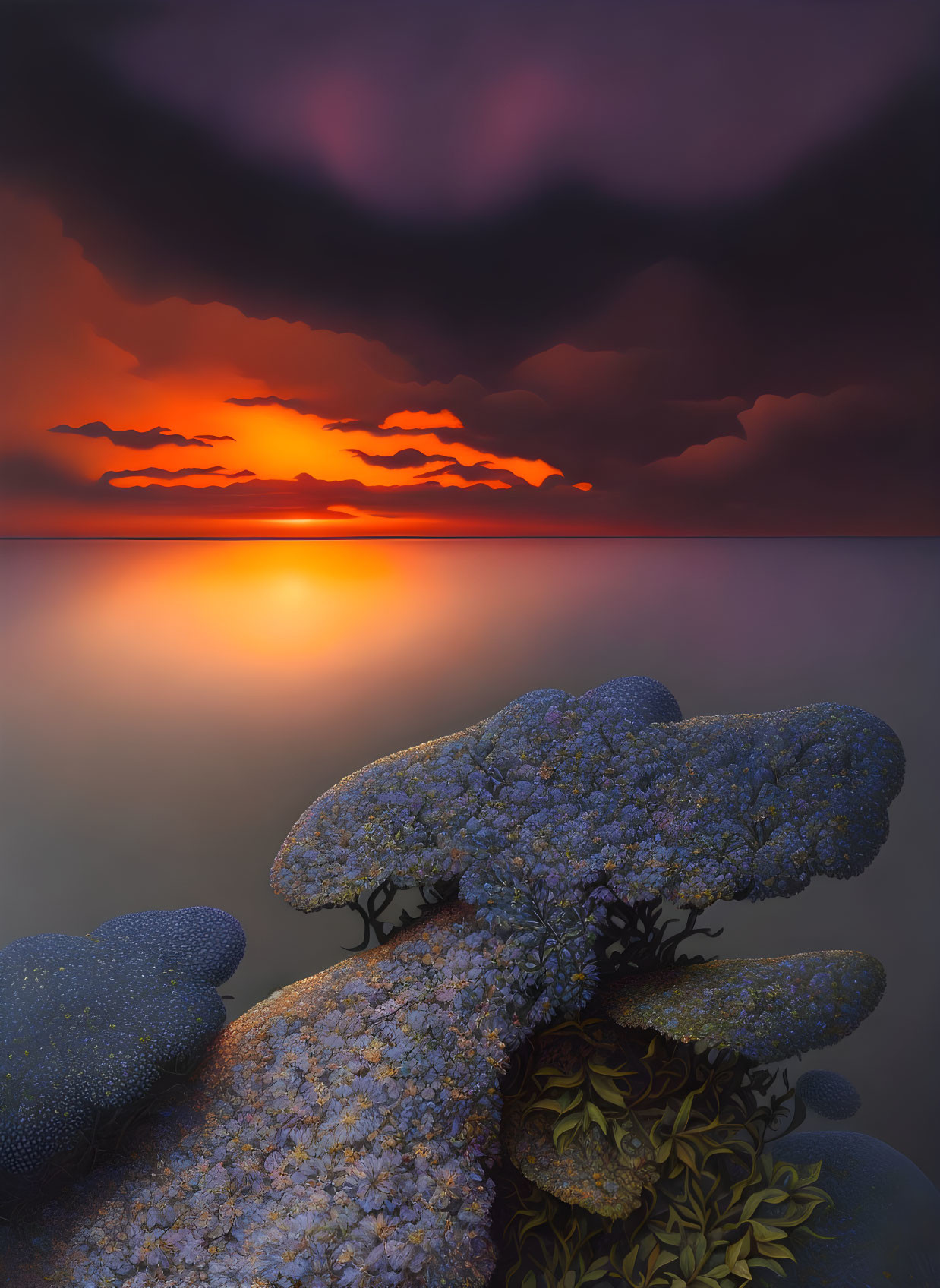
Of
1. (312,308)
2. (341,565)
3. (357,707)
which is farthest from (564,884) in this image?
(312,308)

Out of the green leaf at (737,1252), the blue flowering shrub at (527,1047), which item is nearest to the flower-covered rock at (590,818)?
the blue flowering shrub at (527,1047)

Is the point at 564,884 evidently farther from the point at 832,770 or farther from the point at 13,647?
the point at 13,647

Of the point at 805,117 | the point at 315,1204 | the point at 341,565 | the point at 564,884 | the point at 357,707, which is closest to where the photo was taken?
the point at 315,1204

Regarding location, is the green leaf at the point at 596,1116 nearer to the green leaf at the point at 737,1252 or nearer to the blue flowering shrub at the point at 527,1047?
the blue flowering shrub at the point at 527,1047

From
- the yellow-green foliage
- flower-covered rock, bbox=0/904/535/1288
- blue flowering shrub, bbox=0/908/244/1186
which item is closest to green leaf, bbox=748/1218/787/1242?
the yellow-green foliage

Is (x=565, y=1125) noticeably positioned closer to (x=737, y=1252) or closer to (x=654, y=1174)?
(x=654, y=1174)
